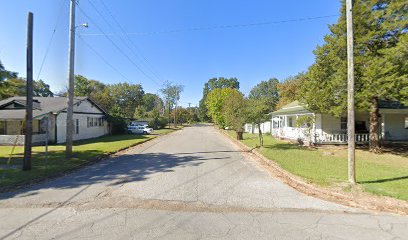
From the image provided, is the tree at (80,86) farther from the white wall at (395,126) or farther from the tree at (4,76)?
the white wall at (395,126)

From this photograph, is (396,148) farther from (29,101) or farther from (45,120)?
(45,120)

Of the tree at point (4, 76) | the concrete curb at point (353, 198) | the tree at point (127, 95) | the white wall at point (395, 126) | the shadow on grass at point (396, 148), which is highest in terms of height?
the tree at point (127, 95)

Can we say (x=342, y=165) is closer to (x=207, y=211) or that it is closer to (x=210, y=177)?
(x=210, y=177)

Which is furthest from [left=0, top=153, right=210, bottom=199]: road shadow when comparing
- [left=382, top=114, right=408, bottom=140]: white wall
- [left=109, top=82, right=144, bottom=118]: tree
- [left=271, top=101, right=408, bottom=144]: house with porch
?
[left=109, top=82, right=144, bottom=118]: tree

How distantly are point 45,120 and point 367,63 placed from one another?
23.5 meters

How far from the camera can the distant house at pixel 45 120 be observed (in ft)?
70.3

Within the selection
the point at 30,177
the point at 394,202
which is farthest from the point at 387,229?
the point at 30,177

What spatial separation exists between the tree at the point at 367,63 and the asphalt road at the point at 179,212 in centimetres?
937

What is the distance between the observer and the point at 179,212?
20.1 ft

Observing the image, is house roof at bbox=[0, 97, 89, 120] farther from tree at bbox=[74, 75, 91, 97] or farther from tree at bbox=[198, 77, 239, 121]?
tree at bbox=[198, 77, 239, 121]

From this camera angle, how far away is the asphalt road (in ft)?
16.3

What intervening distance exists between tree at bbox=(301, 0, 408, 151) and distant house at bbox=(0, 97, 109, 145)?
59.4ft

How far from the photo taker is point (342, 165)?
12117 mm

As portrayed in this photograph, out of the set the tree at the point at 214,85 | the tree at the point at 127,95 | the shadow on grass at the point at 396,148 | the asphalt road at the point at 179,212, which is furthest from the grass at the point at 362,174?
the tree at the point at 214,85
